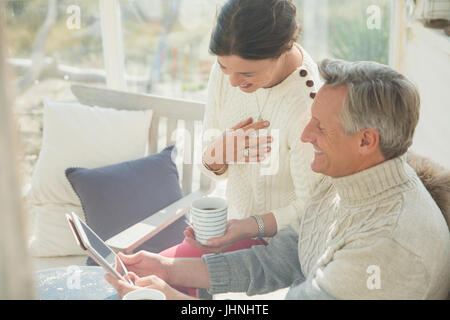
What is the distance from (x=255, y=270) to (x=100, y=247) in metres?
0.47

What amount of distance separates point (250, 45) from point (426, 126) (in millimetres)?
1295

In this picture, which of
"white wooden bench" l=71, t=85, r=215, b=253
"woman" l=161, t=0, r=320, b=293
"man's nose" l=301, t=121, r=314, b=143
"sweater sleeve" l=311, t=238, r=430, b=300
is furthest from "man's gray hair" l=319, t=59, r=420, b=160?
"white wooden bench" l=71, t=85, r=215, b=253

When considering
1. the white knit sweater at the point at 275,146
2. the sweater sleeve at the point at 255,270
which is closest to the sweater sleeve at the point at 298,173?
the white knit sweater at the point at 275,146

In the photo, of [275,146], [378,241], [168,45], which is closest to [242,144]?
[275,146]

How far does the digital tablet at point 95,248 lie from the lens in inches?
46.1

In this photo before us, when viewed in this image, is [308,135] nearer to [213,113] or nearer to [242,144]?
[242,144]

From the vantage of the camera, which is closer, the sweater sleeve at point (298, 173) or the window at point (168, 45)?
the sweater sleeve at point (298, 173)

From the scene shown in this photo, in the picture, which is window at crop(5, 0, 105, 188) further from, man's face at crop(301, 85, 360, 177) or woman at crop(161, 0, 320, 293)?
man's face at crop(301, 85, 360, 177)

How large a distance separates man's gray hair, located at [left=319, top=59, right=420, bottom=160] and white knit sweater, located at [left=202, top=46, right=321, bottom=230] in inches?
15.1

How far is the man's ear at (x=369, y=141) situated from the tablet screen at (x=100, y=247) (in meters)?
0.75

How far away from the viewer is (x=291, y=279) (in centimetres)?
146

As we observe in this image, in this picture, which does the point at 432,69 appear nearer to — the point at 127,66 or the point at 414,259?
the point at 414,259

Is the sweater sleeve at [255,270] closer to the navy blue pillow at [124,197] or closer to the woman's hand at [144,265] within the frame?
the woman's hand at [144,265]

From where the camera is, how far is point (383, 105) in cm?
106
